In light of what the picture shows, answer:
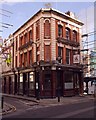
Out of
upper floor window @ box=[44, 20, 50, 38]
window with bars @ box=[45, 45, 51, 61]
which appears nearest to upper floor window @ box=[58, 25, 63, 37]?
upper floor window @ box=[44, 20, 50, 38]

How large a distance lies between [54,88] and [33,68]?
4.83 m

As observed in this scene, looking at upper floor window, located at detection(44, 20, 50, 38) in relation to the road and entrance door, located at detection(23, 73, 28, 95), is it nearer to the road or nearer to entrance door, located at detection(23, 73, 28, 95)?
entrance door, located at detection(23, 73, 28, 95)

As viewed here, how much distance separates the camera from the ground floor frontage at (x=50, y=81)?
107 feet

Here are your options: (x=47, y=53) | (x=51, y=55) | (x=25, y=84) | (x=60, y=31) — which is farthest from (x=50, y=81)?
(x=25, y=84)

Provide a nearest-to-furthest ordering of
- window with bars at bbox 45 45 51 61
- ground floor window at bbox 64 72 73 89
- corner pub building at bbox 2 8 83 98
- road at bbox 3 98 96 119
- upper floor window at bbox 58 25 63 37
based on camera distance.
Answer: road at bbox 3 98 96 119 < corner pub building at bbox 2 8 83 98 < window with bars at bbox 45 45 51 61 < ground floor window at bbox 64 72 73 89 < upper floor window at bbox 58 25 63 37

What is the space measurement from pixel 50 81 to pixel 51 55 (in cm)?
357

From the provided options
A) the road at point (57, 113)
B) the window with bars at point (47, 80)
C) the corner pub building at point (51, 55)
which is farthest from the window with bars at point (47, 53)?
the road at point (57, 113)

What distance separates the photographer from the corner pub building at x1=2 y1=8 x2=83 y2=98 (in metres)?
32.9

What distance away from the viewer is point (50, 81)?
108 ft

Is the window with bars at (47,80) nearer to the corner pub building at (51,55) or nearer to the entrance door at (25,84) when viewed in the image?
the corner pub building at (51,55)

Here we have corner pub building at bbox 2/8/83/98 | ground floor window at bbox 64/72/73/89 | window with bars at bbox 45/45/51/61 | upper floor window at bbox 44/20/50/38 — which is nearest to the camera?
corner pub building at bbox 2/8/83/98

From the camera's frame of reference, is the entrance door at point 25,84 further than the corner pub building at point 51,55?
Yes

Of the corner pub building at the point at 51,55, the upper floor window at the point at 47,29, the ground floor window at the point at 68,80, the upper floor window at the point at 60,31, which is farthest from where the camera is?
the upper floor window at the point at 60,31

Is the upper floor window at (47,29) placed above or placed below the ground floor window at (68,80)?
above
